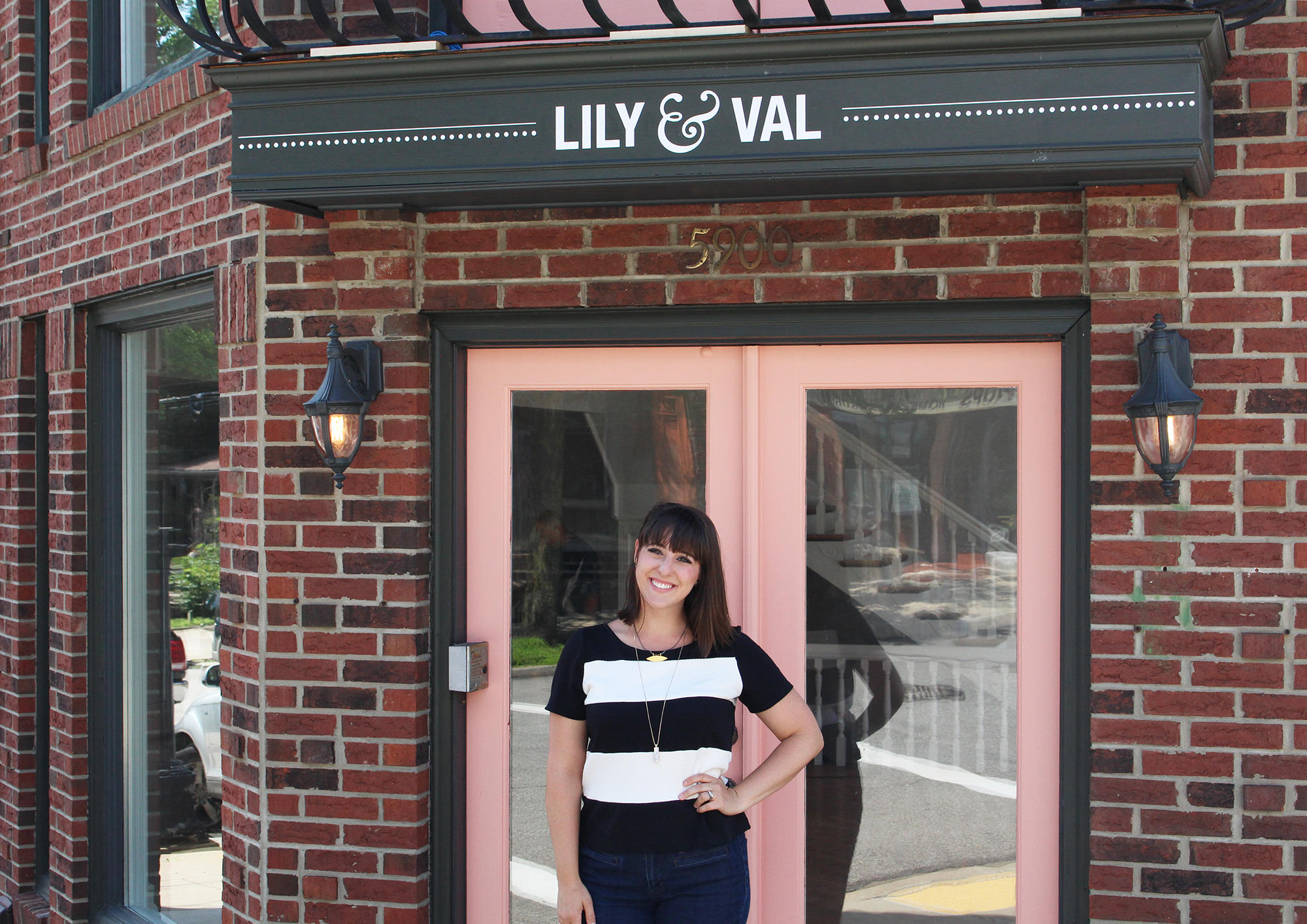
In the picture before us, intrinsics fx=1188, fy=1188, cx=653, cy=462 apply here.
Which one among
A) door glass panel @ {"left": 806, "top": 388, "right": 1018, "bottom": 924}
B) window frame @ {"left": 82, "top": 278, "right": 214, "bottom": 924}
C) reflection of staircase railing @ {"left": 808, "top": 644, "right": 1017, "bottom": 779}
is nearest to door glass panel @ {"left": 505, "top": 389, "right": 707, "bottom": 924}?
door glass panel @ {"left": 806, "top": 388, "right": 1018, "bottom": 924}

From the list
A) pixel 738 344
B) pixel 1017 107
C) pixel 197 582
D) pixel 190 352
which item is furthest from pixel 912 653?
pixel 190 352

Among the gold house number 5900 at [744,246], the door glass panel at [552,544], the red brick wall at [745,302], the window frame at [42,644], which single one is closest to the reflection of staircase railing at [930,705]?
the red brick wall at [745,302]

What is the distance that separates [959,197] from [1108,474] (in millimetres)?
861

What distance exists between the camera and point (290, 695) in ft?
11.8

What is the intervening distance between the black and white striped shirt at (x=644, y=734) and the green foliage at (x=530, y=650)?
818mm

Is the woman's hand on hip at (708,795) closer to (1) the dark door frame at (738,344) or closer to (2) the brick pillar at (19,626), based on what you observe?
(1) the dark door frame at (738,344)

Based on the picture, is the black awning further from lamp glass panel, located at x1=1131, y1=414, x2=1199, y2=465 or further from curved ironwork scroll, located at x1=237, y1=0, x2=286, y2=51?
lamp glass panel, located at x1=1131, y1=414, x2=1199, y2=465

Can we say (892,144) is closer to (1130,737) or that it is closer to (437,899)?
(1130,737)

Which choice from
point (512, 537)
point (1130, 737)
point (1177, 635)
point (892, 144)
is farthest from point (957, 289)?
point (512, 537)

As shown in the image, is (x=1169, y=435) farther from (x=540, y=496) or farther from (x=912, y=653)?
(x=540, y=496)

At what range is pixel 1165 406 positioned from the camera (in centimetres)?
293

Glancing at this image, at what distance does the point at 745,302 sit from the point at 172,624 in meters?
2.68

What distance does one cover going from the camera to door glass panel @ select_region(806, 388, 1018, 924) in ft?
11.2

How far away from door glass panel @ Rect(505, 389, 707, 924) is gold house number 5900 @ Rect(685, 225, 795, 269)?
0.49m
